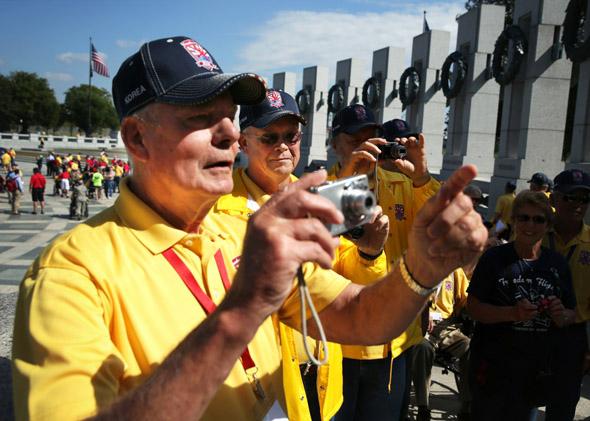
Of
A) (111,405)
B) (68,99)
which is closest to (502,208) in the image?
(111,405)

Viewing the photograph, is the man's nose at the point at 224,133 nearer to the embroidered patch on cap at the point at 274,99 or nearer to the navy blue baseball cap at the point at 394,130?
the embroidered patch on cap at the point at 274,99

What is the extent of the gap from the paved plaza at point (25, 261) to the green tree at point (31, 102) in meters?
63.1

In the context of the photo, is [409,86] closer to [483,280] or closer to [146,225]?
[483,280]

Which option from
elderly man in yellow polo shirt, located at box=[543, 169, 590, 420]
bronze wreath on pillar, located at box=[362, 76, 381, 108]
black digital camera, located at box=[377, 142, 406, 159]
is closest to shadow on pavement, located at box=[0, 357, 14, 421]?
black digital camera, located at box=[377, 142, 406, 159]

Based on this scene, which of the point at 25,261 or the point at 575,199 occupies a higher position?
the point at 575,199

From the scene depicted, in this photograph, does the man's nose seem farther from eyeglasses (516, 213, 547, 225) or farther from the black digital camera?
eyeglasses (516, 213, 547, 225)

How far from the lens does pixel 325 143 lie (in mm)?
32906

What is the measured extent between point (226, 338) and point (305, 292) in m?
0.24

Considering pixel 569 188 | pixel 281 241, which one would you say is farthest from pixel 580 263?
pixel 281 241

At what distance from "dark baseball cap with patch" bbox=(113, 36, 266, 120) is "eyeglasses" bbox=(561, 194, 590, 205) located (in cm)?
374

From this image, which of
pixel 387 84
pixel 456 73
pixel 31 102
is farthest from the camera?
pixel 31 102

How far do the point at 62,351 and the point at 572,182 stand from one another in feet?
14.7

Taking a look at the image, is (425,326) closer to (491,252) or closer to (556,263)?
(491,252)

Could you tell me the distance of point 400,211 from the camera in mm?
3715
